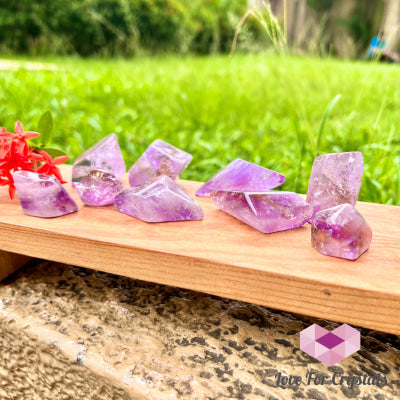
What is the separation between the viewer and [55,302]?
33.3 inches

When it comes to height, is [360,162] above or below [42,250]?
above

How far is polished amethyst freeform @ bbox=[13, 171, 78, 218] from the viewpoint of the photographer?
0.81m

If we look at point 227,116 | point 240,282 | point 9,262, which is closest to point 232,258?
point 240,282

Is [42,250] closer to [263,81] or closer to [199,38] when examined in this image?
[263,81]

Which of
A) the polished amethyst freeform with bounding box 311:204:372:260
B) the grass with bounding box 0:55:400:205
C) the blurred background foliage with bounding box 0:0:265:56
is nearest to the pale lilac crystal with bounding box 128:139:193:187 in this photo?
the polished amethyst freeform with bounding box 311:204:372:260

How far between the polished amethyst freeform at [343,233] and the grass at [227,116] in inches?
26.4

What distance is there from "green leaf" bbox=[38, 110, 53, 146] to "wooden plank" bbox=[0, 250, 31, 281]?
0.29 m

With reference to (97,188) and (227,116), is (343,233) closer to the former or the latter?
(97,188)

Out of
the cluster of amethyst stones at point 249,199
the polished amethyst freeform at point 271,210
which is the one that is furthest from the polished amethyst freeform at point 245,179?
the polished amethyst freeform at point 271,210

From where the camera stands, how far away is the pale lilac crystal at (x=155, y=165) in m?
0.99

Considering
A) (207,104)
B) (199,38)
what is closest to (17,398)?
(207,104)

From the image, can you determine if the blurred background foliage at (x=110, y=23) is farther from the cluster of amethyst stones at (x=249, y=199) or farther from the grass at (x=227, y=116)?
the cluster of amethyst stones at (x=249, y=199)

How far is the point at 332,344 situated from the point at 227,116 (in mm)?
1955

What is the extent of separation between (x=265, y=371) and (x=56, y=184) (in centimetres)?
52
